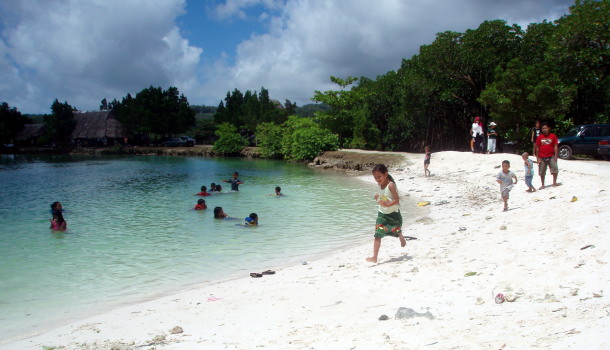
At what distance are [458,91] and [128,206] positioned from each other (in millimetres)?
25229

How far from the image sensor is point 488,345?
374cm

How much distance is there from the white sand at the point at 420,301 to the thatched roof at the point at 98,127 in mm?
67906

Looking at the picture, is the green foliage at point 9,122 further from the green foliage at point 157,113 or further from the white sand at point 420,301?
the white sand at point 420,301

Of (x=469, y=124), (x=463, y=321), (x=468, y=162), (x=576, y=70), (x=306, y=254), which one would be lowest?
(x=306, y=254)

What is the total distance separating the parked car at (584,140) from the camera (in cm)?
1941

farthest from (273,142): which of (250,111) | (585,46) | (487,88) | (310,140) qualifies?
(585,46)

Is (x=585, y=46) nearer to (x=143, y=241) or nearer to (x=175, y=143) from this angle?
(x=143, y=241)

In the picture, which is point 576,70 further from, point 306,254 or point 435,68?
point 306,254

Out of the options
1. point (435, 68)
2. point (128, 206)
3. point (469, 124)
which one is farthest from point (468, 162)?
point (128, 206)

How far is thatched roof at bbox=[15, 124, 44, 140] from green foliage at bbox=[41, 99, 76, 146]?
7.08ft

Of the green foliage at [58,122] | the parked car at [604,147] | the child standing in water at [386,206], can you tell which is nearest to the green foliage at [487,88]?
the parked car at [604,147]

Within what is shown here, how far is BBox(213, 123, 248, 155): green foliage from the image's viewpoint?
2229 inches

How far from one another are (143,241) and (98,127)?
6464cm

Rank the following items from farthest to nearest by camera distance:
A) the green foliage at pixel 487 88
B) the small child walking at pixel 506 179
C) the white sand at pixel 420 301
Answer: the green foliage at pixel 487 88, the small child walking at pixel 506 179, the white sand at pixel 420 301
